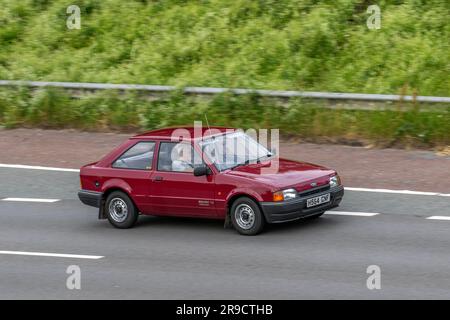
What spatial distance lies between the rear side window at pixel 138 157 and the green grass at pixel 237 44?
7221 millimetres

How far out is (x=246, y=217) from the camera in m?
14.7

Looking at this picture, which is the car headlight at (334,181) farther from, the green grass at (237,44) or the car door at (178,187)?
the green grass at (237,44)

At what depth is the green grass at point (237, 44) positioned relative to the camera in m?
23.5

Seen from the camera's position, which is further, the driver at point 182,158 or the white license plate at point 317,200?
the driver at point 182,158

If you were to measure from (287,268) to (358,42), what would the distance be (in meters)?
12.5

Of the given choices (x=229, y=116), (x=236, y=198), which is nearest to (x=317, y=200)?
(x=236, y=198)

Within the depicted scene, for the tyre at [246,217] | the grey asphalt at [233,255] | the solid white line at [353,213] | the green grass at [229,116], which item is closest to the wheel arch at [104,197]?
the grey asphalt at [233,255]

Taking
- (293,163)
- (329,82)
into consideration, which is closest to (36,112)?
(329,82)

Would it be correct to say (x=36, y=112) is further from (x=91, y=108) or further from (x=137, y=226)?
(x=137, y=226)

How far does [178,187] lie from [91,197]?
163 centimetres

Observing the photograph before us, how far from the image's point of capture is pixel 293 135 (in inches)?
843

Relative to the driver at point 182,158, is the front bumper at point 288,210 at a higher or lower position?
lower

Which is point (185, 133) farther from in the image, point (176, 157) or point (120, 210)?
point (120, 210)

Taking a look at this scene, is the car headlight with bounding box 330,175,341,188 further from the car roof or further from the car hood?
the car roof
